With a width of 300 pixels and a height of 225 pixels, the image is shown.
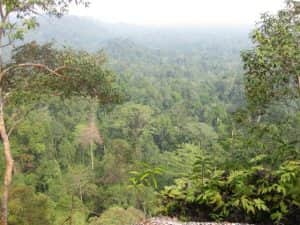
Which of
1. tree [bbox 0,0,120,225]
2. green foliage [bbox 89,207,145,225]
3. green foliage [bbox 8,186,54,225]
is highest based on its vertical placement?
tree [bbox 0,0,120,225]

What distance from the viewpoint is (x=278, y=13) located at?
21.6 feet

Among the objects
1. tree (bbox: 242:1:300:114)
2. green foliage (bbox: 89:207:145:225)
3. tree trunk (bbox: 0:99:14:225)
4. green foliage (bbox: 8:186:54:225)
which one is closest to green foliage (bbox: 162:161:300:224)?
tree (bbox: 242:1:300:114)

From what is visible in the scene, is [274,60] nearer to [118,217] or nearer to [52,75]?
[52,75]

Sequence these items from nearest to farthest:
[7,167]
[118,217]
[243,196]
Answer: [243,196] < [7,167] < [118,217]

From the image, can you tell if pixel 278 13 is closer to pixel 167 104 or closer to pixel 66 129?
pixel 66 129

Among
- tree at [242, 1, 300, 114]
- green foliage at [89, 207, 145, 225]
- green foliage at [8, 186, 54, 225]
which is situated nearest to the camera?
tree at [242, 1, 300, 114]

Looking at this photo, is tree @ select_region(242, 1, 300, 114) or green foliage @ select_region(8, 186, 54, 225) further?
green foliage @ select_region(8, 186, 54, 225)

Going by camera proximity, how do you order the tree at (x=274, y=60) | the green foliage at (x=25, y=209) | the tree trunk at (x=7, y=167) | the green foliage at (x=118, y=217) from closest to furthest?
the tree at (x=274, y=60) → the tree trunk at (x=7, y=167) → the green foliage at (x=25, y=209) → the green foliage at (x=118, y=217)

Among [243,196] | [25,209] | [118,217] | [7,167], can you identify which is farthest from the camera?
[118,217]

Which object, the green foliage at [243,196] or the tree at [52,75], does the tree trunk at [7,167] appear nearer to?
the tree at [52,75]

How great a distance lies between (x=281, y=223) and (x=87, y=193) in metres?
21.1

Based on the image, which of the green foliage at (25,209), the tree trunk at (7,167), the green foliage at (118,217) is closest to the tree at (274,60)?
the tree trunk at (7,167)

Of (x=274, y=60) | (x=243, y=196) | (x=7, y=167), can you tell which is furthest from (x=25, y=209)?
(x=243, y=196)

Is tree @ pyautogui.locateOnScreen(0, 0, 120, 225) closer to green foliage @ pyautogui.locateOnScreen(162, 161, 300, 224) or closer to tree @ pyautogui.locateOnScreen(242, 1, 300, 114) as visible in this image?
tree @ pyautogui.locateOnScreen(242, 1, 300, 114)
